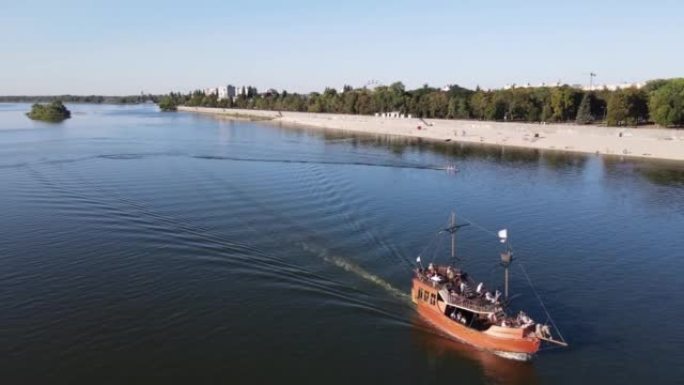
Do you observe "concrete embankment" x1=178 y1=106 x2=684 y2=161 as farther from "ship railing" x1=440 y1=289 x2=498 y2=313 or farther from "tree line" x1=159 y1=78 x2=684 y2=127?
"ship railing" x1=440 y1=289 x2=498 y2=313

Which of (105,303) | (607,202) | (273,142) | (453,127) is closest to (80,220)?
(105,303)

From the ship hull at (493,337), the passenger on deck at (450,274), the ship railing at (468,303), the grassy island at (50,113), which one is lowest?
the ship hull at (493,337)

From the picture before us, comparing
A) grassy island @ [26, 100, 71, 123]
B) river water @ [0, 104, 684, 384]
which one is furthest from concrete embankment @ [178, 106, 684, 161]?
grassy island @ [26, 100, 71, 123]


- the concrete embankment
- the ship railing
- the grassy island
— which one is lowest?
the ship railing

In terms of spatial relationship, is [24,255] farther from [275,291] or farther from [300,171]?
[300,171]

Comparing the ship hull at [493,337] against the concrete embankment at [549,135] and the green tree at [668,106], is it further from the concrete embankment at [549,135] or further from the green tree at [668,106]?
the green tree at [668,106]

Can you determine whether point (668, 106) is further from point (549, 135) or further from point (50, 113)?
point (50, 113)

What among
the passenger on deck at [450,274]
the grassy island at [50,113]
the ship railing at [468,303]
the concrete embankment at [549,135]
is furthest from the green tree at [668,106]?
the grassy island at [50,113]
